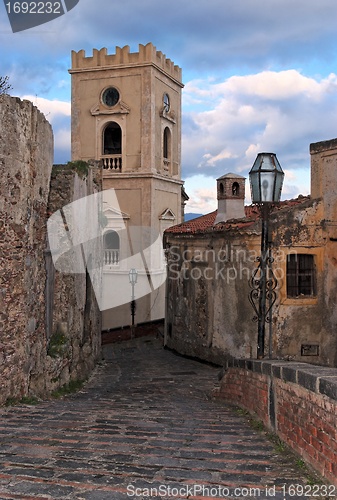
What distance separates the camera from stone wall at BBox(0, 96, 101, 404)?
26.1ft

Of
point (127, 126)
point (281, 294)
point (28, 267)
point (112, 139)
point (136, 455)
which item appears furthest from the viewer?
point (112, 139)

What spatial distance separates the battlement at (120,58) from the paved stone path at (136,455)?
24.9 m

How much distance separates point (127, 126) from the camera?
29875 millimetres

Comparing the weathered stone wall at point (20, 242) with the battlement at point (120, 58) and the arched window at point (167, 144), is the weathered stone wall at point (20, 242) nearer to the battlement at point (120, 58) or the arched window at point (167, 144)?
the battlement at point (120, 58)

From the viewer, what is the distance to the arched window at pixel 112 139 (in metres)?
30.6

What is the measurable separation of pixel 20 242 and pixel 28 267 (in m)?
0.50

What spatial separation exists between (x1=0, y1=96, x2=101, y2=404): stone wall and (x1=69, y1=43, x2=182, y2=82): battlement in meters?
20.1

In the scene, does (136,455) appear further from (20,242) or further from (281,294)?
(281,294)

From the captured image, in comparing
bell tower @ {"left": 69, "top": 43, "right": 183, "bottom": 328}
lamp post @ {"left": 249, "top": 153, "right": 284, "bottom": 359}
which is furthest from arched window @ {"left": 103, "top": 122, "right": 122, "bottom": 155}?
lamp post @ {"left": 249, "top": 153, "right": 284, "bottom": 359}

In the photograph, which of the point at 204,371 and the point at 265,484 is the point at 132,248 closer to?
the point at 204,371

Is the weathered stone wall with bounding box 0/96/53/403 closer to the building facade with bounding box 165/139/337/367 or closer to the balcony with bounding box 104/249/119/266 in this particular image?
the building facade with bounding box 165/139/337/367

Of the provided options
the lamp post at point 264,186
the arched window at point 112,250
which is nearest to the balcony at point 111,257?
the arched window at point 112,250

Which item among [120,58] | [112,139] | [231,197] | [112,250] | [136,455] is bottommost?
[136,455]

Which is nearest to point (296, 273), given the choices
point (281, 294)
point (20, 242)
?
point (281, 294)
